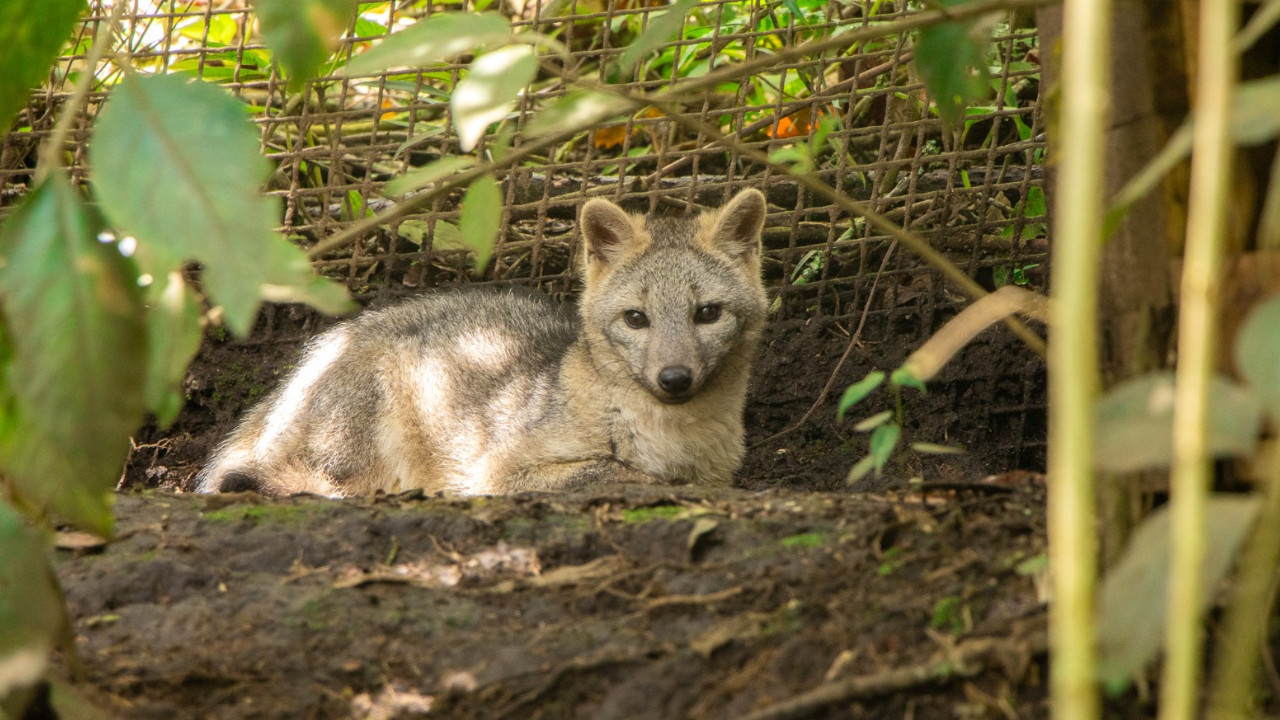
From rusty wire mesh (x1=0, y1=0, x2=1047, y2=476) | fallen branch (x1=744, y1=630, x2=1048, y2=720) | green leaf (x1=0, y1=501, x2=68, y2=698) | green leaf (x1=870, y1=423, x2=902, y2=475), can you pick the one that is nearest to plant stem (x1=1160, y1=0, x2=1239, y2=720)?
fallen branch (x1=744, y1=630, x2=1048, y2=720)

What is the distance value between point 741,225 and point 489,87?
398 centimetres

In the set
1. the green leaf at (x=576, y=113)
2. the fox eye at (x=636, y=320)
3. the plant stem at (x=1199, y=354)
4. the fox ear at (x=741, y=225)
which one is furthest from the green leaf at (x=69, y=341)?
the fox ear at (x=741, y=225)

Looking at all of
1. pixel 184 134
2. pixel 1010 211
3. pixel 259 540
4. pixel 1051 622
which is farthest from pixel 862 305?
pixel 184 134

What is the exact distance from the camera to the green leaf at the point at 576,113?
67.7 inches

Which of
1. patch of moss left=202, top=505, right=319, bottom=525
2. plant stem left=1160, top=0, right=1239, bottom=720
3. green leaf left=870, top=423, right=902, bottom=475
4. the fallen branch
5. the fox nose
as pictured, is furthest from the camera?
the fox nose

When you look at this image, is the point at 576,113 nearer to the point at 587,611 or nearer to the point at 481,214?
the point at 481,214

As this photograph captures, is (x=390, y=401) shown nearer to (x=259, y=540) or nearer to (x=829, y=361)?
(x=829, y=361)

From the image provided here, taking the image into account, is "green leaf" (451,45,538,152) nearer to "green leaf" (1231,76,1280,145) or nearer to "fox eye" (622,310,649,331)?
"green leaf" (1231,76,1280,145)

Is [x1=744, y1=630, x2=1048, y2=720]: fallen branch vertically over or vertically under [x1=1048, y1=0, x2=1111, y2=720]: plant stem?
under

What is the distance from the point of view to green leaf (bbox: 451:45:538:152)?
170 centimetres

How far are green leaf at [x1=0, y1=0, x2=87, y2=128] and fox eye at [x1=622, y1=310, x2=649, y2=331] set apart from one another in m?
3.80

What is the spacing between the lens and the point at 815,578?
2.39 metres

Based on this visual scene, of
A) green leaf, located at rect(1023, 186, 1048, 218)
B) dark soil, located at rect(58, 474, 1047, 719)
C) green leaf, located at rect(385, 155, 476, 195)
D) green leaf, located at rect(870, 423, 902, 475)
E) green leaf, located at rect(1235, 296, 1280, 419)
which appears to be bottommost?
dark soil, located at rect(58, 474, 1047, 719)

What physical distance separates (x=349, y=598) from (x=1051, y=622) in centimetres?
153
